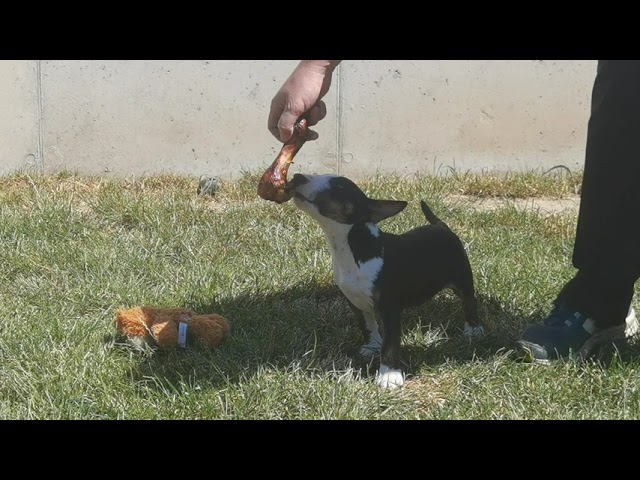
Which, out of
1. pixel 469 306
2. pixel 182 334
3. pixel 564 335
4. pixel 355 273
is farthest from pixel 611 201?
pixel 182 334

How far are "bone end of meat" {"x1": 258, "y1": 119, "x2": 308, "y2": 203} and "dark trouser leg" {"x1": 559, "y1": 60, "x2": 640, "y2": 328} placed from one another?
1041mm

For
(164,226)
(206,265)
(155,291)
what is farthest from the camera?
(164,226)

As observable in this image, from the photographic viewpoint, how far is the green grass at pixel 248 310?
9.59 ft

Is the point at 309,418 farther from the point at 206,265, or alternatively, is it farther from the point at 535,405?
the point at 206,265

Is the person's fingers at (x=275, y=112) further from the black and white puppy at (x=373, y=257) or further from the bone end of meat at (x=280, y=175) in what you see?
the black and white puppy at (x=373, y=257)

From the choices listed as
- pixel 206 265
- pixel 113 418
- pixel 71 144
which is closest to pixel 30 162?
pixel 71 144

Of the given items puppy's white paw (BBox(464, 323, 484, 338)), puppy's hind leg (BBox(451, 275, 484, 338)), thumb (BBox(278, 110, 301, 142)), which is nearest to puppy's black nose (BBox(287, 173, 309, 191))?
thumb (BBox(278, 110, 301, 142))

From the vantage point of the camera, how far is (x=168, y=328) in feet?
10.8

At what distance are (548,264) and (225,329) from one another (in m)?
1.67

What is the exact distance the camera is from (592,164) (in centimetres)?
326

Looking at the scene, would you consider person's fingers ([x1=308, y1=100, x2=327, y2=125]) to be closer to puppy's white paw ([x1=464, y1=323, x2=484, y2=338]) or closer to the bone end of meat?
the bone end of meat

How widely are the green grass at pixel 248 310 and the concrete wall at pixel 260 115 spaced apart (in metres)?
0.37

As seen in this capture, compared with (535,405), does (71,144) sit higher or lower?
higher

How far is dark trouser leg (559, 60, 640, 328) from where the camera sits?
3137 millimetres
